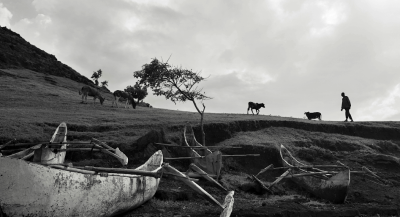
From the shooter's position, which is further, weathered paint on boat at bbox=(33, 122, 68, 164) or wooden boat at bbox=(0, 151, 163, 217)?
weathered paint on boat at bbox=(33, 122, 68, 164)

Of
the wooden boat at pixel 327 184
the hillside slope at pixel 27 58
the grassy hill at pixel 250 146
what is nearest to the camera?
the grassy hill at pixel 250 146

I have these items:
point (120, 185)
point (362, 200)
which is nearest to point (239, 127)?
point (362, 200)

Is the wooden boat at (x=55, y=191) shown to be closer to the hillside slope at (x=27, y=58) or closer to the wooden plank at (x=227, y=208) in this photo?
the wooden plank at (x=227, y=208)

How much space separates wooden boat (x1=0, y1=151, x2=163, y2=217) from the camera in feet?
22.9

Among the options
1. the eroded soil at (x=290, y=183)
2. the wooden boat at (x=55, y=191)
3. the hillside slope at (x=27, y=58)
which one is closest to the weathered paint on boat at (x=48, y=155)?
the eroded soil at (x=290, y=183)

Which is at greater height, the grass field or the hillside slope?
the hillside slope

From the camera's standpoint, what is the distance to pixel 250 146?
1845 centimetres

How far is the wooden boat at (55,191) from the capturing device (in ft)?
22.9

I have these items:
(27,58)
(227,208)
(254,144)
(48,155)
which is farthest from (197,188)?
(27,58)

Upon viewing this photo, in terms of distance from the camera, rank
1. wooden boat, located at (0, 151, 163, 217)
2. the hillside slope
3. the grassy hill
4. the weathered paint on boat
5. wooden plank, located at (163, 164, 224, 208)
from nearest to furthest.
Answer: wooden boat, located at (0, 151, 163, 217) < wooden plank, located at (163, 164, 224, 208) < the grassy hill < the weathered paint on boat < the hillside slope

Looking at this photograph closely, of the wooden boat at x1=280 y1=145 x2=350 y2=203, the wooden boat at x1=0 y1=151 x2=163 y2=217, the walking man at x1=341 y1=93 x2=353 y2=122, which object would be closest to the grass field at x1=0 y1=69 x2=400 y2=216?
the wooden boat at x1=280 y1=145 x2=350 y2=203

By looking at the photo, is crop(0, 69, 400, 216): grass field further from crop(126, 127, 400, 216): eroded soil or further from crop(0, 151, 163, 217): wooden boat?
crop(0, 151, 163, 217): wooden boat

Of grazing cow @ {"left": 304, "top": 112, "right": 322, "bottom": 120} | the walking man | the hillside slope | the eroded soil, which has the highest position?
the hillside slope

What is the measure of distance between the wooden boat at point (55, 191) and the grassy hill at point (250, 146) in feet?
5.98
